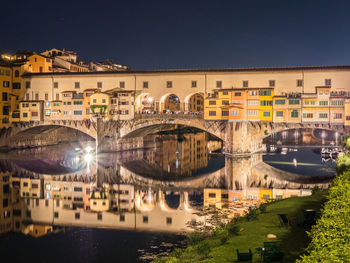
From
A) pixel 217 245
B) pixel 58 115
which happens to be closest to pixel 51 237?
pixel 217 245

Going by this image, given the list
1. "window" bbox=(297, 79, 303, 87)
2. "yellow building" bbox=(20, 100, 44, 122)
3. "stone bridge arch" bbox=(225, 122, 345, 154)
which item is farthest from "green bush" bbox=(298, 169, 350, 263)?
"yellow building" bbox=(20, 100, 44, 122)

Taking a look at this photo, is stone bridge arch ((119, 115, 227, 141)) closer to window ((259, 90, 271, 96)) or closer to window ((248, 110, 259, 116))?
window ((248, 110, 259, 116))

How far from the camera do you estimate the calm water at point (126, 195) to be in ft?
61.4

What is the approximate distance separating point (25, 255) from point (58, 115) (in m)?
45.2

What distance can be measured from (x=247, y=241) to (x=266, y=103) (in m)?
38.3

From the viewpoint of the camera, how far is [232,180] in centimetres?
3500

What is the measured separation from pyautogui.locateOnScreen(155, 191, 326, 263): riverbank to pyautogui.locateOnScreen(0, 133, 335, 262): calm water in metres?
2.36

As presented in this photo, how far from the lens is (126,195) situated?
30.2 m

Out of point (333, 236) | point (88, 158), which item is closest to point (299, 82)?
point (88, 158)

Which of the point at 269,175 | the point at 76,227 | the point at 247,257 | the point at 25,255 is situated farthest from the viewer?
the point at 269,175

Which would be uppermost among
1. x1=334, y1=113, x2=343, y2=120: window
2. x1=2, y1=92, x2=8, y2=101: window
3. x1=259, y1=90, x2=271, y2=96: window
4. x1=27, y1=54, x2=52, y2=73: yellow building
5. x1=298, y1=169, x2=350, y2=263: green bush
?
x1=27, y1=54, x2=52, y2=73: yellow building

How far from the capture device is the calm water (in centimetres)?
1872

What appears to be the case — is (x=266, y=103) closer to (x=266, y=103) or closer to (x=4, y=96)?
(x=266, y=103)

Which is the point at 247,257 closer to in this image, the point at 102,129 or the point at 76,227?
the point at 76,227
